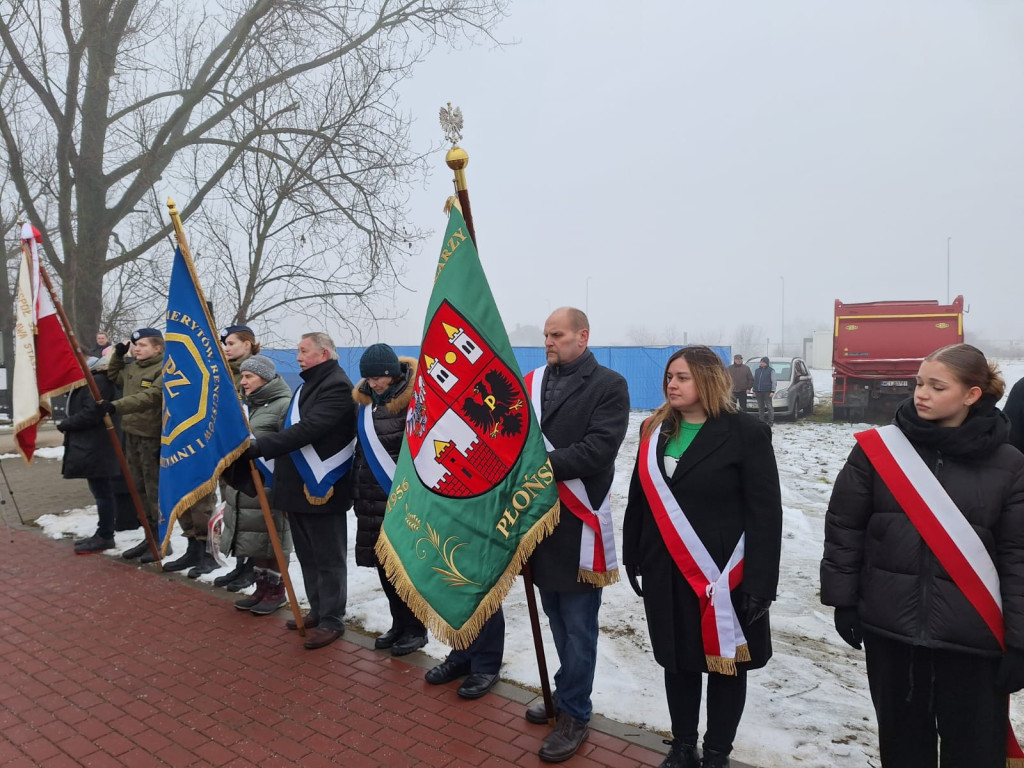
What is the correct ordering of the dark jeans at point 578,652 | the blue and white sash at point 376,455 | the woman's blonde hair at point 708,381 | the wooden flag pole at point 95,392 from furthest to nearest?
the wooden flag pole at point 95,392 → the blue and white sash at point 376,455 → the dark jeans at point 578,652 → the woman's blonde hair at point 708,381

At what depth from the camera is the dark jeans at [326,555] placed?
468 centimetres

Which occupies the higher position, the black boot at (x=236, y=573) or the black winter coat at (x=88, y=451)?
the black winter coat at (x=88, y=451)

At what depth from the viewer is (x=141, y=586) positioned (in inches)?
229

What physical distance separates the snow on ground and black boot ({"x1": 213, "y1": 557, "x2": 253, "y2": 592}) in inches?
14.0

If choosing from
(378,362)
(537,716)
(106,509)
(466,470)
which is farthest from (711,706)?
(106,509)

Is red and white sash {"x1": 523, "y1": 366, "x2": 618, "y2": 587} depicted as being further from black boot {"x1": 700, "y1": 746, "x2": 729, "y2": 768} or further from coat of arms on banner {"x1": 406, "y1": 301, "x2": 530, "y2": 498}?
black boot {"x1": 700, "y1": 746, "x2": 729, "y2": 768}

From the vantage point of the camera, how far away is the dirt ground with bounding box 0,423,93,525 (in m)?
8.54

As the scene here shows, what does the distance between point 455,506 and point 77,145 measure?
1204 centimetres

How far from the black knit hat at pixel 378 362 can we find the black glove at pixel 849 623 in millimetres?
2720

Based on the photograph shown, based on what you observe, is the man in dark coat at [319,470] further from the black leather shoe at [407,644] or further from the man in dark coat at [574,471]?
the man in dark coat at [574,471]

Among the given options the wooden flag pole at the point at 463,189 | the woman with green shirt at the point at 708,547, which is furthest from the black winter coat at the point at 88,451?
the woman with green shirt at the point at 708,547

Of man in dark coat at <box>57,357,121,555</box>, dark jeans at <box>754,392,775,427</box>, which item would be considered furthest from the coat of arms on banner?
dark jeans at <box>754,392,775,427</box>

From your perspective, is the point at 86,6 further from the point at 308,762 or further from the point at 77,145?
the point at 308,762

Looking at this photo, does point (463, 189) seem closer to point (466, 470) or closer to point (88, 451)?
point (466, 470)
